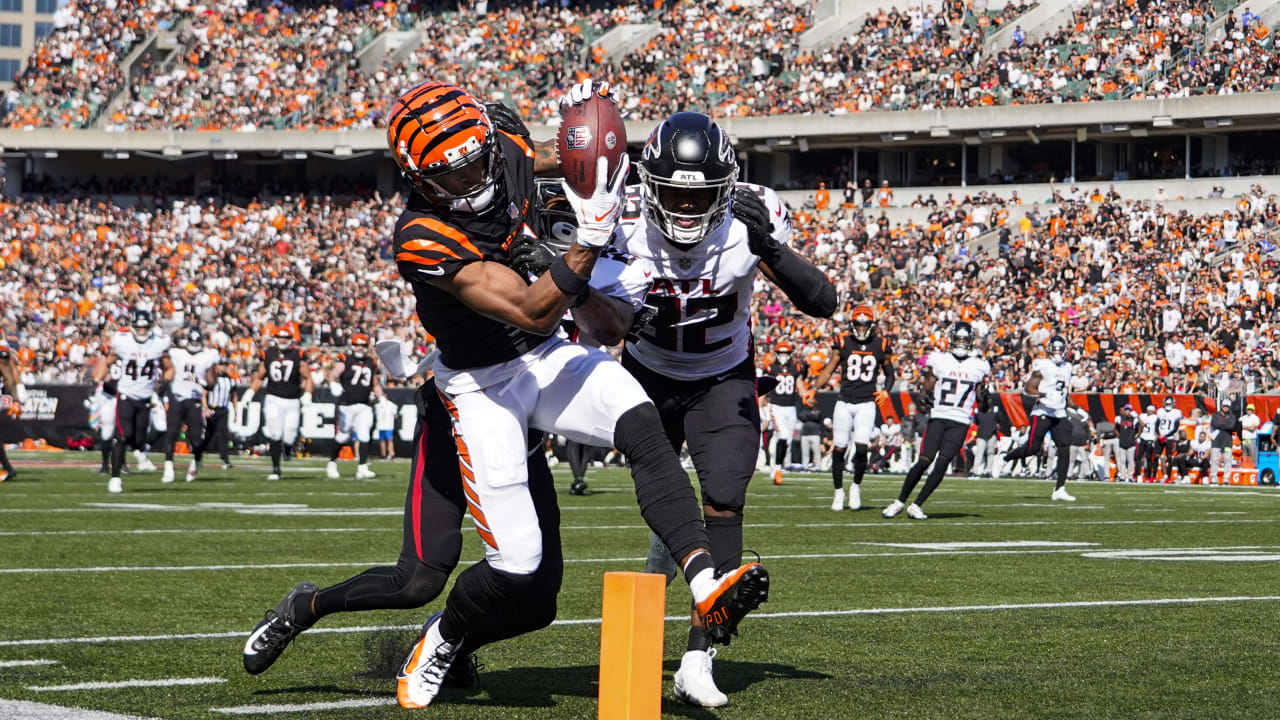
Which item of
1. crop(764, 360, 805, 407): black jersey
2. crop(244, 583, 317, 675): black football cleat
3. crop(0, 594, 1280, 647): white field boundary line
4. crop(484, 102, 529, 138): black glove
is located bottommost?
crop(764, 360, 805, 407): black jersey

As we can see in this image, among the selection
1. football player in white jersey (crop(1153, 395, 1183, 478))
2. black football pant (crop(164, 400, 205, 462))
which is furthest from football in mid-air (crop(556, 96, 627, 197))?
football player in white jersey (crop(1153, 395, 1183, 478))

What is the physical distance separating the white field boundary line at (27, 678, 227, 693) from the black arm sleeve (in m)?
2.15

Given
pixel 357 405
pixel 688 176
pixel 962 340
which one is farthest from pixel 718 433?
pixel 357 405

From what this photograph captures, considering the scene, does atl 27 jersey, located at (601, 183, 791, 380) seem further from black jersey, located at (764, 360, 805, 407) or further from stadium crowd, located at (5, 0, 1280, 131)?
stadium crowd, located at (5, 0, 1280, 131)

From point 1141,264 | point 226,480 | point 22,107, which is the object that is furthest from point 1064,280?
point 22,107

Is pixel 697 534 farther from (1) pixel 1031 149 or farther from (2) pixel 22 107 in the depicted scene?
(2) pixel 22 107

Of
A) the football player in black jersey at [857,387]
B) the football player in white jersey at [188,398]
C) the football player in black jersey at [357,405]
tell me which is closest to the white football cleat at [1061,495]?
the football player in black jersey at [857,387]

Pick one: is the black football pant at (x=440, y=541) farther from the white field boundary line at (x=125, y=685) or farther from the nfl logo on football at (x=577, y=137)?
the nfl logo on football at (x=577, y=137)

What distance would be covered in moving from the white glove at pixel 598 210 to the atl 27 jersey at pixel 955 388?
9.47 meters

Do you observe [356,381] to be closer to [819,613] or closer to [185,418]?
[185,418]

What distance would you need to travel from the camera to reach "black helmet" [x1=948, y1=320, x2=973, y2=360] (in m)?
13.8

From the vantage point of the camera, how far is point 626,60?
133ft

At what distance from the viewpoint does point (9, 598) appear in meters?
7.18

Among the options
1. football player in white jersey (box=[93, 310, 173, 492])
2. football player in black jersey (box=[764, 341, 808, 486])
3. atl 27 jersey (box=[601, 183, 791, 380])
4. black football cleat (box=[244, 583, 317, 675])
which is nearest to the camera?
black football cleat (box=[244, 583, 317, 675])
